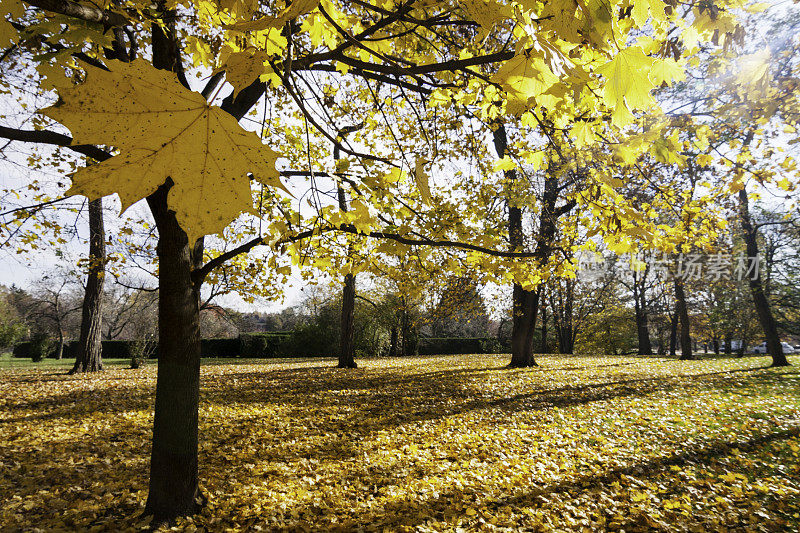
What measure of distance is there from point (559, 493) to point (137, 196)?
5082 mm

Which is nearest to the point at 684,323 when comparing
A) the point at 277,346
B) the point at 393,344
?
the point at 393,344

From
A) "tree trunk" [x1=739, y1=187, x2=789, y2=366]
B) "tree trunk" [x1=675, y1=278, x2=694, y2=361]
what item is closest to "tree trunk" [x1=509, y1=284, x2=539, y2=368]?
"tree trunk" [x1=739, y1=187, x2=789, y2=366]

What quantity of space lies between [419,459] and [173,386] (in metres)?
3.31

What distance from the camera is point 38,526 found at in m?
3.11

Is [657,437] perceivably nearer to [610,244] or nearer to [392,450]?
[392,450]

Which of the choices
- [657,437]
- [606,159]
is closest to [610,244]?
[606,159]

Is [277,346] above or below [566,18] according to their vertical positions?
below

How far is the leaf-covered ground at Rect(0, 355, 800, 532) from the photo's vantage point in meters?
3.66

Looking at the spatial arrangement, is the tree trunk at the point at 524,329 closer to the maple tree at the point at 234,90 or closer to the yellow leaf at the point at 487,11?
the maple tree at the point at 234,90

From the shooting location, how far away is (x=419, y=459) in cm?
505

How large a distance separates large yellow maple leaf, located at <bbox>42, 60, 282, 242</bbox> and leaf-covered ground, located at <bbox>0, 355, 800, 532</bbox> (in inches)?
144

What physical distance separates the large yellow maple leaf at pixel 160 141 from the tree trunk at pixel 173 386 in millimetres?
2793

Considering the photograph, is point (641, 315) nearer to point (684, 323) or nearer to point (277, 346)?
point (684, 323)

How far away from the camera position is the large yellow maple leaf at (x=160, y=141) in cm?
75
